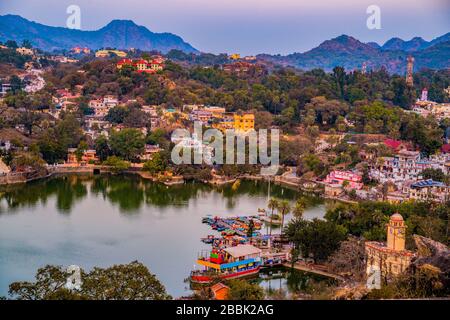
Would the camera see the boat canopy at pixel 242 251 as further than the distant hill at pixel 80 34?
No

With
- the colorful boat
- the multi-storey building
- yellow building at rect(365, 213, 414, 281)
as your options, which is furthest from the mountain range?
yellow building at rect(365, 213, 414, 281)

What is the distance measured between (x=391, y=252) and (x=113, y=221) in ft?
11.0

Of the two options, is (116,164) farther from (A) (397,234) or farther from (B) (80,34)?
(B) (80,34)

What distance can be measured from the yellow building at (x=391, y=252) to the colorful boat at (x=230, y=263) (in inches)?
→ 36.4

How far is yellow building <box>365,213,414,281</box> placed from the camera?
475 cm

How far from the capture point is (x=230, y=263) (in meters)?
5.41

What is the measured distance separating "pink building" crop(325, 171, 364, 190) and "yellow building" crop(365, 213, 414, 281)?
167 inches

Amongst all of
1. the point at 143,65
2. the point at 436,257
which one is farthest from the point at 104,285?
the point at 143,65

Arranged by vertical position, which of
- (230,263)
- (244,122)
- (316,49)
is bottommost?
(230,263)

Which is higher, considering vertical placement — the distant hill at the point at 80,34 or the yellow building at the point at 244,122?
the distant hill at the point at 80,34

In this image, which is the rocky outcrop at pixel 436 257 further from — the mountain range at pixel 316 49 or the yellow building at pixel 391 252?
the mountain range at pixel 316 49

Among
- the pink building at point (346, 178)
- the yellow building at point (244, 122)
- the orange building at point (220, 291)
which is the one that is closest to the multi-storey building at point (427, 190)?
the pink building at point (346, 178)

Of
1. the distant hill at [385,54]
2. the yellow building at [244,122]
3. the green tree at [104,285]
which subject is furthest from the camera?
the distant hill at [385,54]

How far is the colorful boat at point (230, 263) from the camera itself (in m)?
5.28
